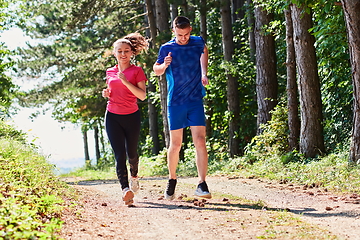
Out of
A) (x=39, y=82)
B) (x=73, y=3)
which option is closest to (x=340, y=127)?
(x=73, y=3)

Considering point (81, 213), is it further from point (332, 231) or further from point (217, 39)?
point (217, 39)

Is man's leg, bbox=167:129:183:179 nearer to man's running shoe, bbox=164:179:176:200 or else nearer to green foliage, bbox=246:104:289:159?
man's running shoe, bbox=164:179:176:200

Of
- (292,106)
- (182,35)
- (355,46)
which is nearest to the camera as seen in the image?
(182,35)

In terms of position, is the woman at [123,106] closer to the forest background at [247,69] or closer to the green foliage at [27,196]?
the green foliage at [27,196]

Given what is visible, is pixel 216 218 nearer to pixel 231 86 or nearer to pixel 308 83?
pixel 308 83

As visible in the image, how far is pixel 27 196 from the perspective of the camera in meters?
5.06

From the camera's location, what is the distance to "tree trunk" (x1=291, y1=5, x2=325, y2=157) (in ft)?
40.3

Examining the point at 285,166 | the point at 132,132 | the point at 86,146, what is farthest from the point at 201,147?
the point at 86,146

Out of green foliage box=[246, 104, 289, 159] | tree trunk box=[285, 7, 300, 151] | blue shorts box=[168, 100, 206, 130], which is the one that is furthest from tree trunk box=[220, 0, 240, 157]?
blue shorts box=[168, 100, 206, 130]

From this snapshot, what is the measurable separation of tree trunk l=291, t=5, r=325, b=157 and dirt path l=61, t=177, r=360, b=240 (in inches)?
181

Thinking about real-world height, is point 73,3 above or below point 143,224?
above

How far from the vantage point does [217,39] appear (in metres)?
24.4

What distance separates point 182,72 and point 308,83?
20.3 feet

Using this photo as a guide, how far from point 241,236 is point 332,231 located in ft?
3.11
